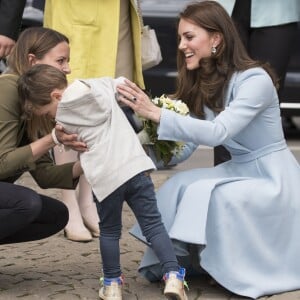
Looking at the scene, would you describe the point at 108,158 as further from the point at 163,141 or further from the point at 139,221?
the point at 163,141

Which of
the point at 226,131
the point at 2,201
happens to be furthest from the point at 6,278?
the point at 226,131

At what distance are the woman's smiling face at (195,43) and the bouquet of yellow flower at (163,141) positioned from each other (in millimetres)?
201

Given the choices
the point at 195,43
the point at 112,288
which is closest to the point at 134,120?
the point at 195,43

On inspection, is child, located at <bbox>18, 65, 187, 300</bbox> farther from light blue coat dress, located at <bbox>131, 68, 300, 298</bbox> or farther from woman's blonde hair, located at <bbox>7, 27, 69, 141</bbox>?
woman's blonde hair, located at <bbox>7, 27, 69, 141</bbox>

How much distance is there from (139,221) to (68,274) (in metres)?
0.67

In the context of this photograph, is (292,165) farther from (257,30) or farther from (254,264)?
(257,30)

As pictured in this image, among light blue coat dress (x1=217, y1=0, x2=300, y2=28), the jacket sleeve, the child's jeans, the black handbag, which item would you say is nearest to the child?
the child's jeans

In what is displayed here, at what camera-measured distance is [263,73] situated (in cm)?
438

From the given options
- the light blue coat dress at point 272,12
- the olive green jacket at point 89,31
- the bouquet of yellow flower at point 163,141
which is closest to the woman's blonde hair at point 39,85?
the bouquet of yellow flower at point 163,141

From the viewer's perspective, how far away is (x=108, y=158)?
3.98 meters

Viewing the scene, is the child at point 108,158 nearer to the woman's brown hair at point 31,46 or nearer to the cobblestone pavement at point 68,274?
the cobblestone pavement at point 68,274

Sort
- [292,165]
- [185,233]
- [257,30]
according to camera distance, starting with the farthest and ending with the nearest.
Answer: [257,30] → [292,165] → [185,233]

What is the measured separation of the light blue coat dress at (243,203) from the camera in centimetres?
421

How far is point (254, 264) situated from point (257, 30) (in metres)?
1.47
